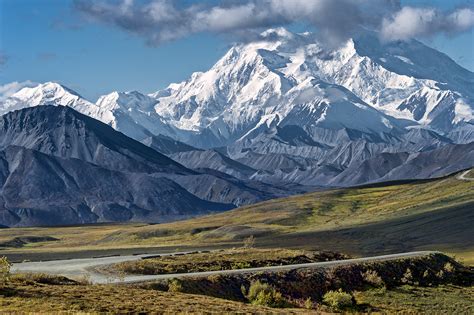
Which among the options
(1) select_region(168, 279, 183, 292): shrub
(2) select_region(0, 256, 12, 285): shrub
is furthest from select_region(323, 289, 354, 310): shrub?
(2) select_region(0, 256, 12, 285): shrub

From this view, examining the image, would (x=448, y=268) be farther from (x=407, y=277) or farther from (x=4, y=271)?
(x=4, y=271)

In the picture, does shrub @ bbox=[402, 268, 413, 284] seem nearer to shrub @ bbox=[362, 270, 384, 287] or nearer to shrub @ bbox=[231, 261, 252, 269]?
shrub @ bbox=[362, 270, 384, 287]

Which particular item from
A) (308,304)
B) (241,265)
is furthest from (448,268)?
(308,304)

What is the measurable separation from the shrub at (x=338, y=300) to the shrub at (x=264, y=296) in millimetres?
3464

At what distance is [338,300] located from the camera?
190 ft

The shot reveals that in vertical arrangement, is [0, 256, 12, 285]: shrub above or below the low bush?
below

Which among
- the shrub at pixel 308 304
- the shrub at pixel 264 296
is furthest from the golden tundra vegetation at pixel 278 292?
the shrub at pixel 308 304

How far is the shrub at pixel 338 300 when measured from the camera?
57375 millimetres

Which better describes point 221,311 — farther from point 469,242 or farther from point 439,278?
point 469,242

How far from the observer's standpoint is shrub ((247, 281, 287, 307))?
54.1 metres

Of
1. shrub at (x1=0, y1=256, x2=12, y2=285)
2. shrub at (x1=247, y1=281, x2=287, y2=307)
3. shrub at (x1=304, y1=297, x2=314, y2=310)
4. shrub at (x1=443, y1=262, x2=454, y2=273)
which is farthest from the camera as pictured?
shrub at (x1=443, y1=262, x2=454, y2=273)

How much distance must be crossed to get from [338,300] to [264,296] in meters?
6.41

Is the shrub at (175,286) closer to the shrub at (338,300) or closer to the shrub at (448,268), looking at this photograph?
the shrub at (338,300)

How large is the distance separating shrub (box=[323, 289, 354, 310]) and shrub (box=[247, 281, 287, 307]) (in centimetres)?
346
